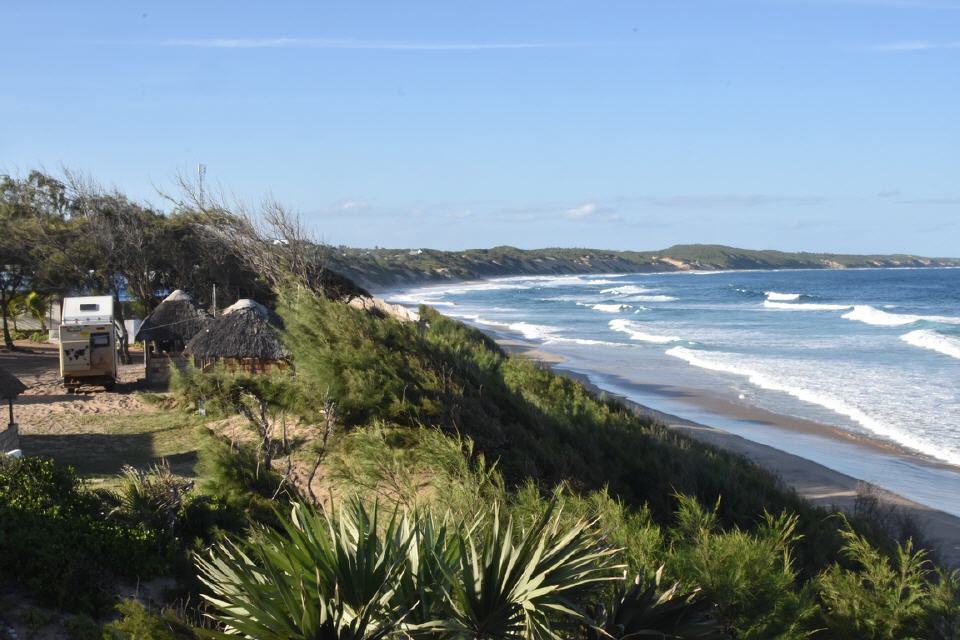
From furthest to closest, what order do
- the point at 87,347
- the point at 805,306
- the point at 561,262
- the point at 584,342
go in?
1. the point at 561,262
2. the point at 805,306
3. the point at 584,342
4. the point at 87,347

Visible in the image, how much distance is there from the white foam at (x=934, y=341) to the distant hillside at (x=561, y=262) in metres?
57.3

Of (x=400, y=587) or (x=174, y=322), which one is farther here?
(x=174, y=322)

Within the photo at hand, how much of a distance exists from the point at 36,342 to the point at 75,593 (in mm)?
24208

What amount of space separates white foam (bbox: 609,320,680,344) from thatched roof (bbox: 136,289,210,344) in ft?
62.0

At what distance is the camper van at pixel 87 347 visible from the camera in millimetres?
17516

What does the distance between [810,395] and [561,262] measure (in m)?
130

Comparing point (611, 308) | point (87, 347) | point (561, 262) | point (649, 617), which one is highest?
point (561, 262)

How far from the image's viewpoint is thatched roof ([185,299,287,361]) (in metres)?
17.8

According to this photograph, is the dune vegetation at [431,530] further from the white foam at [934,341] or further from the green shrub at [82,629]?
the white foam at [934,341]

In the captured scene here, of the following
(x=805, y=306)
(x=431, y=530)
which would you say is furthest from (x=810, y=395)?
(x=805, y=306)

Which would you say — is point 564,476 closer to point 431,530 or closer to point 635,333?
point 431,530

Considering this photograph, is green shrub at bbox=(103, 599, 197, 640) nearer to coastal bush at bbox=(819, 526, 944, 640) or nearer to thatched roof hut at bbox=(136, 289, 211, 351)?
coastal bush at bbox=(819, 526, 944, 640)

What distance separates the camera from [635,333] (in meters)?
37.9

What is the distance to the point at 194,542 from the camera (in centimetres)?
718
